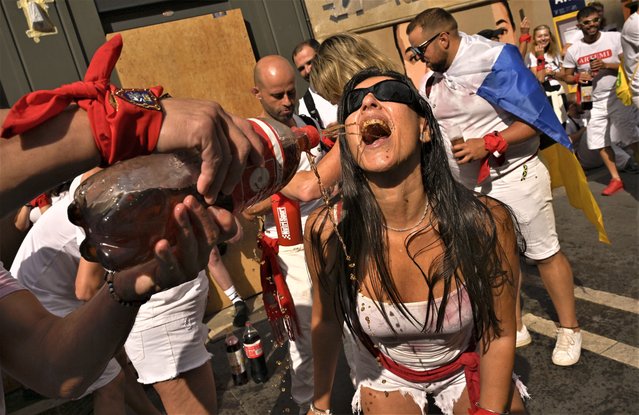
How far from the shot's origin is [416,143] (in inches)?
102

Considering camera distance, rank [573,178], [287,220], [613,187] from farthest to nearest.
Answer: [613,187] < [573,178] < [287,220]

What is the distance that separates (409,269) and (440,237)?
212 millimetres

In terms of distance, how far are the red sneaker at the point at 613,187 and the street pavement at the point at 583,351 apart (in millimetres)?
725

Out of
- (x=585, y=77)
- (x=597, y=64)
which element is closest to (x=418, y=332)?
(x=597, y=64)

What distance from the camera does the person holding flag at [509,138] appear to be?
3.93 metres

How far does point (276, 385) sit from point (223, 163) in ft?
12.0

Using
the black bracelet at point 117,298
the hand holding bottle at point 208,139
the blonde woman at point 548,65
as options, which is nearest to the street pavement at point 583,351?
the black bracelet at point 117,298

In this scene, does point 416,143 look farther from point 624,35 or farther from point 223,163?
point 624,35

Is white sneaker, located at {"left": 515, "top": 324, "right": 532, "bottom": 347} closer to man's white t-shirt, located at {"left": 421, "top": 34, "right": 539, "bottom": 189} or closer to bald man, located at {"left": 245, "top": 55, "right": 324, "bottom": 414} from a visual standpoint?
man's white t-shirt, located at {"left": 421, "top": 34, "right": 539, "bottom": 189}

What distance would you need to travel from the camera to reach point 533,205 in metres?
3.99

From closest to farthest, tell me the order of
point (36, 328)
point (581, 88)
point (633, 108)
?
point (36, 328) → point (633, 108) → point (581, 88)

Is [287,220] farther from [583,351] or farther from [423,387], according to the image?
[583,351]

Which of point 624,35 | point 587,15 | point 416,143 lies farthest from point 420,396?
point 587,15

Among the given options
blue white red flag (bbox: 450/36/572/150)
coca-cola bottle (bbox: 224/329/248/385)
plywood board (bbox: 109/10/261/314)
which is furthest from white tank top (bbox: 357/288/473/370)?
plywood board (bbox: 109/10/261/314)
